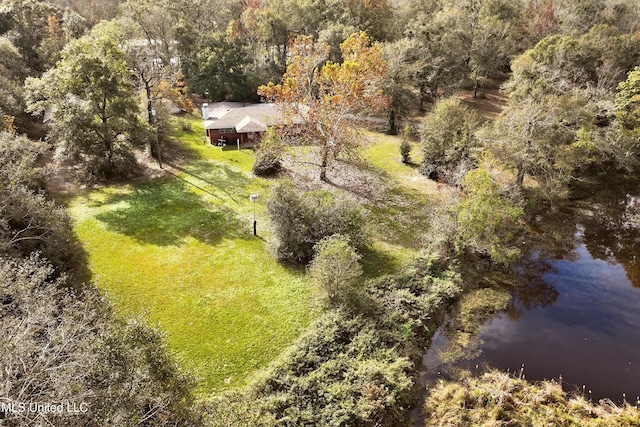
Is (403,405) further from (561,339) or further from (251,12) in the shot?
(251,12)

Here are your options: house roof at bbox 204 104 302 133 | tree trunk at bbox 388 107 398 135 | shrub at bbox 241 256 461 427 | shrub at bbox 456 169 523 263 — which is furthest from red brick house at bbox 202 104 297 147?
shrub at bbox 241 256 461 427

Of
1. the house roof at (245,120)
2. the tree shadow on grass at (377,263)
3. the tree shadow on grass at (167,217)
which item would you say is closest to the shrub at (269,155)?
the house roof at (245,120)

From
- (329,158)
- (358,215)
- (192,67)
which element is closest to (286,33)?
(192,67)

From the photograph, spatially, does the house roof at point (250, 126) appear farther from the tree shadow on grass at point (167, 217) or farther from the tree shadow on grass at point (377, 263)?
the tree shadow on grass at point (377, 263)

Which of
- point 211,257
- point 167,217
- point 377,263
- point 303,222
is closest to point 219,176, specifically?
point 167,217

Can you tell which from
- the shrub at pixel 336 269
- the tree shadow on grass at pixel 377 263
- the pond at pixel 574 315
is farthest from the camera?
the tree shadow on grass at pixel 377 263

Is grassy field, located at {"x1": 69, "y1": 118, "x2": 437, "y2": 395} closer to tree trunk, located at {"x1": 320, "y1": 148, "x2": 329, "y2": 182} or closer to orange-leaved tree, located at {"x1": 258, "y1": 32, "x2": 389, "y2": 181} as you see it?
tree trunk, located at {"x1": 320, "y1": 148, "x2": 329, "y2": 182}
